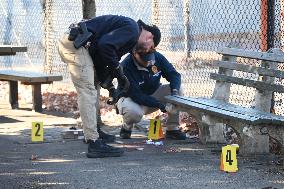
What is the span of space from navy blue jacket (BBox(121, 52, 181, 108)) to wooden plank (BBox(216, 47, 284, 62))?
0.62 meters

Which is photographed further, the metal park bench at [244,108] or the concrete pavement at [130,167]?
the metal park bench at [244,108]

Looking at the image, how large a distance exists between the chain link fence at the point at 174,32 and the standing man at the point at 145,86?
1.54 meters

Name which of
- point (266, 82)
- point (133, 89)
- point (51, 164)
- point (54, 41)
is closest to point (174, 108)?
point (133, 89)

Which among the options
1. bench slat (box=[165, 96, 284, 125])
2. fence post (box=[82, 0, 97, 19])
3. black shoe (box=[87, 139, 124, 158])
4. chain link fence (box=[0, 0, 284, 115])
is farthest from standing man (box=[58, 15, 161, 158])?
chain link fence (box=[0, 0, 284, 115])

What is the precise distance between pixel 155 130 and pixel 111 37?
1756mm

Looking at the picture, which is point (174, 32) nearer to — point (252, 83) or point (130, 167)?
point (252, 83)

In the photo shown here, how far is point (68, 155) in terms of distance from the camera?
7.09 meters

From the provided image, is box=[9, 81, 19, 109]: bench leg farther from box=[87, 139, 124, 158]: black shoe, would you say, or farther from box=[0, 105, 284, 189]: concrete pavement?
box=[87, 139, 124, 158]: black shoe

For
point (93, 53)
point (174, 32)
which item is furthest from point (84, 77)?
point (174, 32)

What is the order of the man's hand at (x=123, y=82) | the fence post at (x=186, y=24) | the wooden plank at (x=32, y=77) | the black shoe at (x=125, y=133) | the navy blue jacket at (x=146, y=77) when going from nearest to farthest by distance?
the man's hand at (x=123, y=82) < the navy blue jacket at (x=146, y=77) < the black shoe at (x=125, y=133) < the wooden plank at (x=32, y=77) < the fence post at (x=186, y=24)

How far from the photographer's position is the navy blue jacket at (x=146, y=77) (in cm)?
778

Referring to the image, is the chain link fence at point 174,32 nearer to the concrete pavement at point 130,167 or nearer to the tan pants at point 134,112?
the tan pants at point 134,112

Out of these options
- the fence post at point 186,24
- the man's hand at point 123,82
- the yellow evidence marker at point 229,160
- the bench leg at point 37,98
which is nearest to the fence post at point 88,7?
the man's hand at point 123,82

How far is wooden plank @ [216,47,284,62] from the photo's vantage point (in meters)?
6.76
